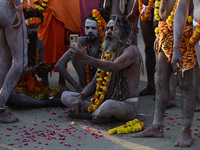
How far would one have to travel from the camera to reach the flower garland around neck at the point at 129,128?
4488 mm

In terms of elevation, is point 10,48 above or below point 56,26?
below

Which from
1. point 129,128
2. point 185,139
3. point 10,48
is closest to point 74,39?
point 10,48

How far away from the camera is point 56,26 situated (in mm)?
6820

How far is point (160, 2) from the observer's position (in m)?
4.41

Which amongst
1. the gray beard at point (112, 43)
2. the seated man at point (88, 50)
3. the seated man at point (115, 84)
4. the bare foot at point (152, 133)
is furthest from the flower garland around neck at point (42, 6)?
the bare foot at point (152, 133)

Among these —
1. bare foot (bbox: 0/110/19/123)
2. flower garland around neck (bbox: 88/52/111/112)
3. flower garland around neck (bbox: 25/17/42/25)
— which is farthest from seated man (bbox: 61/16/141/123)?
flower garland around neck (bbox: 25/17/42/25)

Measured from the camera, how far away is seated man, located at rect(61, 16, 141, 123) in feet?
15.6

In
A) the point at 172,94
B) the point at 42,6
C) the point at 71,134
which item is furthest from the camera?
the point at 42,6

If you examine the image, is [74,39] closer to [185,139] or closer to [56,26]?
[185,139]

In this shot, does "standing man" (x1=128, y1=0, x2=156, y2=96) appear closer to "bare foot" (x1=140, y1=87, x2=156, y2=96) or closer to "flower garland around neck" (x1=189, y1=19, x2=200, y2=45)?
"bare foot" (x1=140, y1=87, x2=156, y2=96)

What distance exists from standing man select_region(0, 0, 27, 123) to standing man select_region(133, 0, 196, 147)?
1691 mm

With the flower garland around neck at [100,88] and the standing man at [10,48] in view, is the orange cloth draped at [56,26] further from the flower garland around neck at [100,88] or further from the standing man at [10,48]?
the flower garland around neck at [100,88]

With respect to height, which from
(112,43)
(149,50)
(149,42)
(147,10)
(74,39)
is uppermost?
(147,10)

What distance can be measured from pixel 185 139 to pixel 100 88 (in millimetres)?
1401
